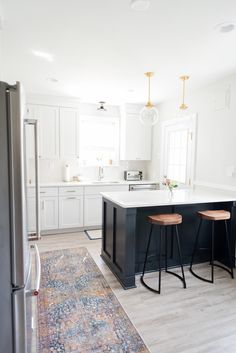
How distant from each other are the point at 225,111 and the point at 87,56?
2.03 m

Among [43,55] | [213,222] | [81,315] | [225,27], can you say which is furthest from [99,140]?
[81,315]

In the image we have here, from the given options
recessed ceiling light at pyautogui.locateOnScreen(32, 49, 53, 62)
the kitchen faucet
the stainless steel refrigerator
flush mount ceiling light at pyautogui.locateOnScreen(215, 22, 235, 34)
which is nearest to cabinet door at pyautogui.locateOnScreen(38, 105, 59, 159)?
the kitchen faucet

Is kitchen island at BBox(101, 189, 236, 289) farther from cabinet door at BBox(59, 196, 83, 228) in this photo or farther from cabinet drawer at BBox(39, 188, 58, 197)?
cabinet drawer at BBox(39, 188, 58, 197)

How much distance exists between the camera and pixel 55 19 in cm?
200

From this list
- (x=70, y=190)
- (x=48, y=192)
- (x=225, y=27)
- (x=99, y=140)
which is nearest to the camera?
(x=225, y=27)

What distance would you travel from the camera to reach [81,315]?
7.05 ft

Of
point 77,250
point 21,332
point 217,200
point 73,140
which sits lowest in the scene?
point 77,250

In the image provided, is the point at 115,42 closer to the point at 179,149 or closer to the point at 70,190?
the point at 179,149

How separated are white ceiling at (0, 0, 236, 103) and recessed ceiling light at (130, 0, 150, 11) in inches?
1.8

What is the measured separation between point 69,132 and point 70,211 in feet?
5.02

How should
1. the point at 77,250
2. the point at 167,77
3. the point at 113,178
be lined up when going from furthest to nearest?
the point at 113,178, the point at 77,250, the point at 167,77

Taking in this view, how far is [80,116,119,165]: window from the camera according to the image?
5148mm

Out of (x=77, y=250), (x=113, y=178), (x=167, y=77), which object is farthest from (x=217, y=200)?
(x=113, y=178)

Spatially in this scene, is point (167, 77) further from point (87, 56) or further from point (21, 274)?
point (21, 274)
